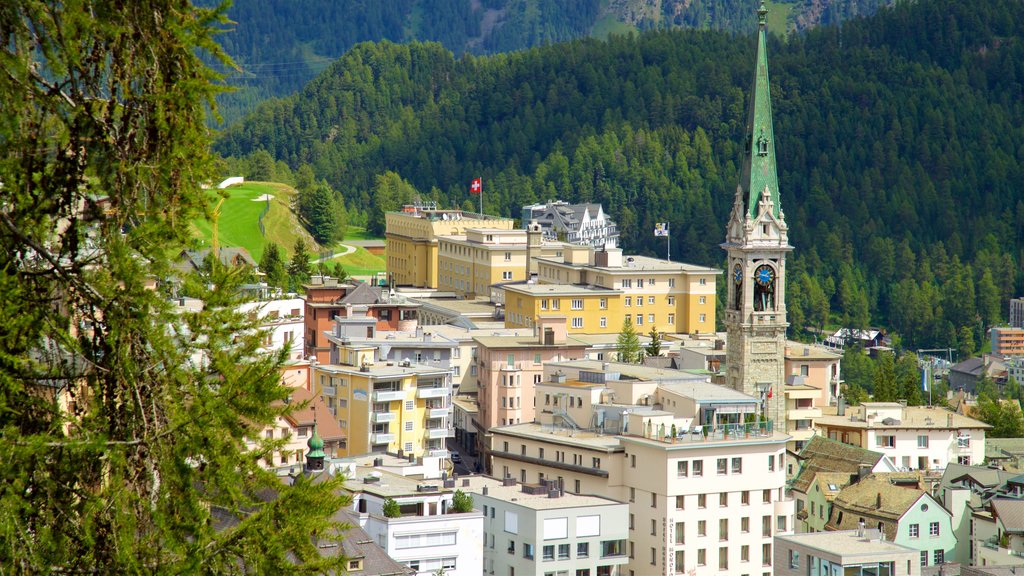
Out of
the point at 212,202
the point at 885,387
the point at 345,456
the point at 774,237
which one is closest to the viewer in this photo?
the point at 212,202

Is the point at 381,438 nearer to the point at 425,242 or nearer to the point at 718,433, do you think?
the point at 718,433

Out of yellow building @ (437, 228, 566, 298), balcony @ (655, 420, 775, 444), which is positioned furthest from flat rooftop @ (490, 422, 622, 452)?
yellow building @ (437, 228, 566, 298)

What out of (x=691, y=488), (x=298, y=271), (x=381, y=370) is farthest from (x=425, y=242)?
(x=691, y=488)

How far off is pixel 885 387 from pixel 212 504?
115776 millimetres

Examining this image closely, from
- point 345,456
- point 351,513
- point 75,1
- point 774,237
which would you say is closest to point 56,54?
point 75,1

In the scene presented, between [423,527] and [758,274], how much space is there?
161ft

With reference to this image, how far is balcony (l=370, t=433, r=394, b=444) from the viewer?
99.2 m

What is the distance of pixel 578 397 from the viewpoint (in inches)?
3895

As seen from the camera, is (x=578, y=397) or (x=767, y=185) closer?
(x=578, y=397)

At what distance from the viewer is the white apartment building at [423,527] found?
7231 cm

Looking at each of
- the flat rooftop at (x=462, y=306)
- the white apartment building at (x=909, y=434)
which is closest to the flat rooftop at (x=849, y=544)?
the white apartment building at (x=909, y=434)

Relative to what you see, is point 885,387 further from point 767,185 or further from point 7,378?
point 7,378

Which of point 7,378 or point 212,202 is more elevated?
point 212,202

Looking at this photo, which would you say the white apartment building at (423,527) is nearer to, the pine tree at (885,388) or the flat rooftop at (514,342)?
the flat rooftop at (514,342)
